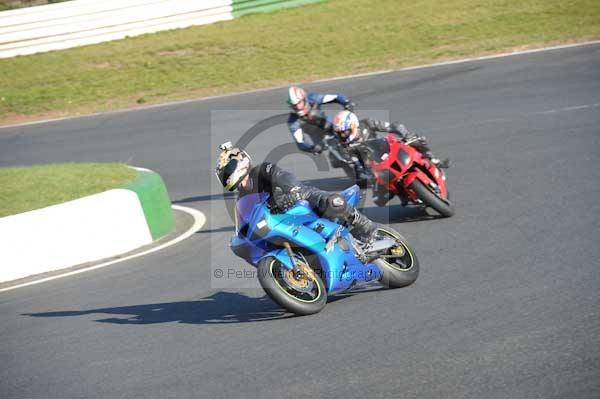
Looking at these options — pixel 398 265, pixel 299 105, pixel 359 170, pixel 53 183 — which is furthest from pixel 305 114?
pixel 398 265

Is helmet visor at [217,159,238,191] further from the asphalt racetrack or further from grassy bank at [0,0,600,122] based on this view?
grassy bank at [0,0,600,122]

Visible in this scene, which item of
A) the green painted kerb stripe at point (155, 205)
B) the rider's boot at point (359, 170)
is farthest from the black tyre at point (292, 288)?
the green painted kerb stripe at point (155, 205)

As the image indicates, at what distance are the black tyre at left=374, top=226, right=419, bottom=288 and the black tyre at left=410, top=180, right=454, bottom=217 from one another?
80.2 inches

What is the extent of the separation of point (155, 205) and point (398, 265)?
14.8ft

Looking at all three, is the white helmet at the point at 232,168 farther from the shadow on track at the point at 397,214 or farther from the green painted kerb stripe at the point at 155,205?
the green painted kerb stripe at the point at 155,205

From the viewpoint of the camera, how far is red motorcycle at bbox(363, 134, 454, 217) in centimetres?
956

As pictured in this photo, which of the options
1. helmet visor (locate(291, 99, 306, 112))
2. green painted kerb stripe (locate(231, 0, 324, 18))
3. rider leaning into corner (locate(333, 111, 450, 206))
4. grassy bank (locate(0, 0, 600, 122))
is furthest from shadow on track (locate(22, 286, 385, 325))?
green painted kerb stripe (locate(231, 0, 324, 18))

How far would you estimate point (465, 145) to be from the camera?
13.1m

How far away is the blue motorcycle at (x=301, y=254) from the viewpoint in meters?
6.73

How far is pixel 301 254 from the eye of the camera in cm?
693

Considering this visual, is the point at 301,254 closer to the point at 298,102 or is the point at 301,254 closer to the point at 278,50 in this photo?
the point at 298,102

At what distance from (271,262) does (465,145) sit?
7.16 metres

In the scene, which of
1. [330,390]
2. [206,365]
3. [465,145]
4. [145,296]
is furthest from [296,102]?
[330,390]

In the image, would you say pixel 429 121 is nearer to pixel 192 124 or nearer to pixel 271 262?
pixel 192 124
